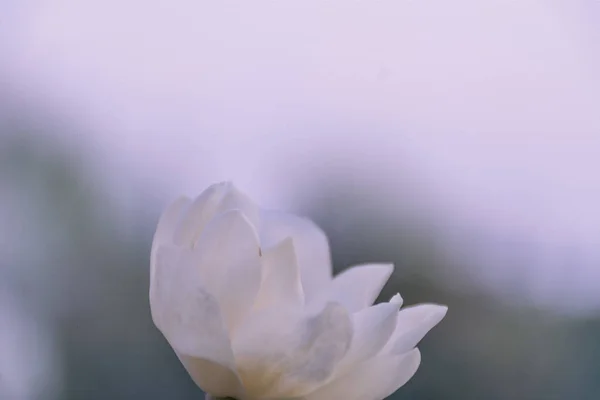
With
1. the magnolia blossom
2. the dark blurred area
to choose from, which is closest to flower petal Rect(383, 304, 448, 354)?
the magnolia blossom

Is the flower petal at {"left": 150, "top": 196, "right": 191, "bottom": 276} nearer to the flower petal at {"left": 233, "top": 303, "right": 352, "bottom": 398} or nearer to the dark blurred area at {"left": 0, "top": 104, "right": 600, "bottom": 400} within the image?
the flower petal at {"left": 233, "top": 303, "right": 352, "bottom": 398}

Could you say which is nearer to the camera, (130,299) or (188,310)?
(188,310)

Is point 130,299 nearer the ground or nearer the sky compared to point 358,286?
nearer the ground

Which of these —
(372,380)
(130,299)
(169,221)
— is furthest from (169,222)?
(130,299)

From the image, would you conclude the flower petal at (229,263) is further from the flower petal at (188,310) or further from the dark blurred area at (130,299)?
the dark blurred area at (130,299)

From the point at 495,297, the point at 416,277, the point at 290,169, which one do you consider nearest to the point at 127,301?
the point at 290,169

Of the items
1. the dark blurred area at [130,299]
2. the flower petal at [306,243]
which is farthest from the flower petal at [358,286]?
the dark blurred area at [130,299]

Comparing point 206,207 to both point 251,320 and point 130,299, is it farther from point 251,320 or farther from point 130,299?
Answer: point 130,299

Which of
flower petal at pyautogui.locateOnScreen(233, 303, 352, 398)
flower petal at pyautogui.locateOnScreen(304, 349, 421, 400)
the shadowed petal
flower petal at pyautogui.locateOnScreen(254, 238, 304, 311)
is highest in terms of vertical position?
the shadowed petal
